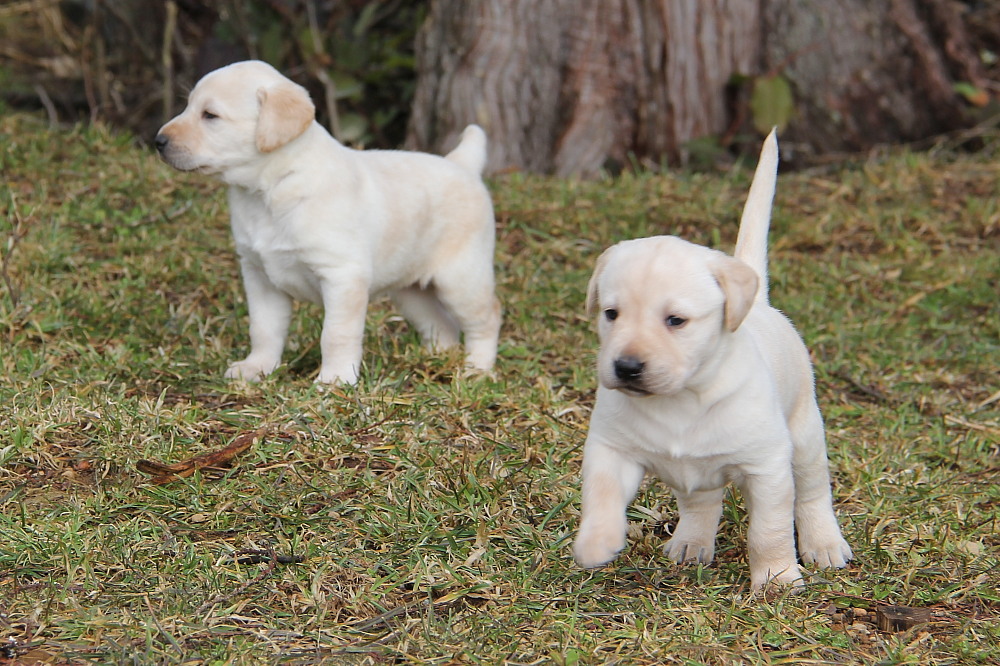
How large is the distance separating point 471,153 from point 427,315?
710mm

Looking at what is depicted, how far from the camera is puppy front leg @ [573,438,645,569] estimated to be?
9.61 ft

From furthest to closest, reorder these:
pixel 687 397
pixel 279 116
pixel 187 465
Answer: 1. pixel 279 116
2. pixel 187 465
3. pixel 687 397

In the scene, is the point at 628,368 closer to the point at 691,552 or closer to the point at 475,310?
the point at 691,552

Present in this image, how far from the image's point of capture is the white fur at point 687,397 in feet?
9.46

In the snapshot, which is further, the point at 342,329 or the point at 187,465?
the point at 342,329

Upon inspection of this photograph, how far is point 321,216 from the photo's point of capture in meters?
4.42

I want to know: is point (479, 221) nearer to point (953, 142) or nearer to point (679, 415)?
point (679, 415)

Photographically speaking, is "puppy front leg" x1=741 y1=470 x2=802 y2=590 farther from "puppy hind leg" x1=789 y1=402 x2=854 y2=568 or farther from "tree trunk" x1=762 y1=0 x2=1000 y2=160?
"tree trunk" x1=762 y1=0 x2=1000 y2=160

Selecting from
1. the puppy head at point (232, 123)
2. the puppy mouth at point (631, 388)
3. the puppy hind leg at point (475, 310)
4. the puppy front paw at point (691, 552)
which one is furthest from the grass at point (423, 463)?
the puppy head at point (232, 123)

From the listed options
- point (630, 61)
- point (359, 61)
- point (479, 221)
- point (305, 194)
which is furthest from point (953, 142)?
point (305, 194)

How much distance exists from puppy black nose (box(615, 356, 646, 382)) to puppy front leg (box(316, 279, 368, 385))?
1795 mm

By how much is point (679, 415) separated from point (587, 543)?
0.39 metres

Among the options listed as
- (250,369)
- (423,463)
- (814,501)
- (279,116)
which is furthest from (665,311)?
(250,369)

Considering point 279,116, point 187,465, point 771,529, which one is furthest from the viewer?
point 279,116
